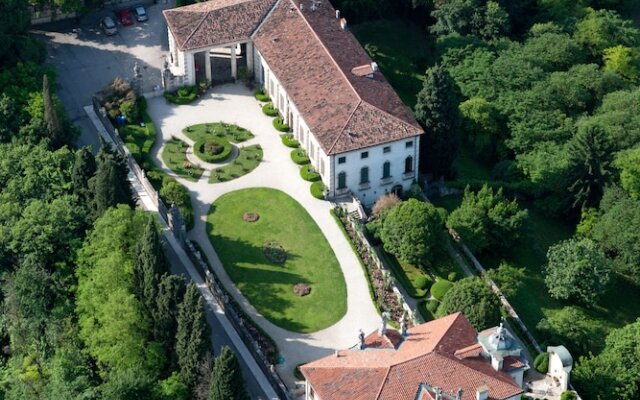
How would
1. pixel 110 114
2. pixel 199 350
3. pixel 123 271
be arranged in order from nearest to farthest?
pixel 199 350, pixel 123 271, pixel 110 114

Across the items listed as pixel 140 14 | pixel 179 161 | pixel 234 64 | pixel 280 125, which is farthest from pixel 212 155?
pixel 140 14

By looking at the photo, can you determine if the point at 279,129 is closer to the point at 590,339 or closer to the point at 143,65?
the point at 143,65

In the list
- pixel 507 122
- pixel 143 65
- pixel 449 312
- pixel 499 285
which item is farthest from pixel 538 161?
pixel 143 65

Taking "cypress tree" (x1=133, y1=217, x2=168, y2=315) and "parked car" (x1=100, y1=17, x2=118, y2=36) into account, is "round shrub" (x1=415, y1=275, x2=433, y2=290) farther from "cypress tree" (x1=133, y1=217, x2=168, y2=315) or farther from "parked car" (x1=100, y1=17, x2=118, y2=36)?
"parked car" (x1=100, y1=17, x2=118, y2=36)

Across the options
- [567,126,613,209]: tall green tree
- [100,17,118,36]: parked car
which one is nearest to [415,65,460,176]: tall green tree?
[567,126,613,209]: tall green tree

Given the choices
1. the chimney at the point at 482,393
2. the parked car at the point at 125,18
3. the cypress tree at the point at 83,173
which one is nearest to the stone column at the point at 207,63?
the parked car at the point at 125,18

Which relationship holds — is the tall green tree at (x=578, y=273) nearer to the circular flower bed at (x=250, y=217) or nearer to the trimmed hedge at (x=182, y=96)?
the circular flower bed at (x=250, y=217)
